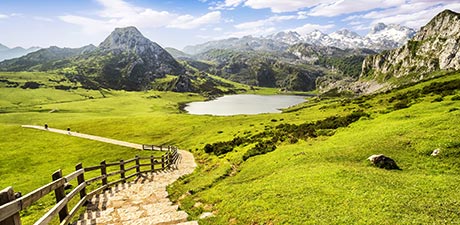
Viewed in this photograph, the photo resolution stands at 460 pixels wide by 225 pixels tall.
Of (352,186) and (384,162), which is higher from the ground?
(352,186)

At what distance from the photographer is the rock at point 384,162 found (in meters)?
20.9

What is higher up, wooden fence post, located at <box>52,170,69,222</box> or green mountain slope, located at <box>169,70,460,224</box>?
wooden fence post, located at <box>52,170,69,222</box>

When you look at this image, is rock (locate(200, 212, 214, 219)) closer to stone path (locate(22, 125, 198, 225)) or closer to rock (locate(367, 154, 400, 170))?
stone path (locate(22, 125, 198, 225))

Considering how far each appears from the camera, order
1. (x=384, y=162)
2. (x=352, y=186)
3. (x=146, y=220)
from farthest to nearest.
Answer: (x=384, y=162), (x=352, y=186), (x=146, y=220)

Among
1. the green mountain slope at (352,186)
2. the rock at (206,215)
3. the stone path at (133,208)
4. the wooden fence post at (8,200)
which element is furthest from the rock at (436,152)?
the wooden fence post at (8,200)

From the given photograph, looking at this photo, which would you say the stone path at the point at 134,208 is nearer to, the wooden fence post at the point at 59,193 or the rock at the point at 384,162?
the wooden fence post at the point at 59,193

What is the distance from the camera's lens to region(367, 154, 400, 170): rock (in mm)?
20922

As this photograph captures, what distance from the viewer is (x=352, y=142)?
94.4 feet

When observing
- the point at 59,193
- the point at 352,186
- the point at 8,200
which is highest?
the point at 8,200

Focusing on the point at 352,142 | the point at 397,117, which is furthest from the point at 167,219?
the point at 397,117

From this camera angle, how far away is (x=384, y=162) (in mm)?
21359

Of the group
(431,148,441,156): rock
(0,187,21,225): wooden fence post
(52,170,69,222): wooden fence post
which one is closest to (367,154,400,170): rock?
(431,148,441,156): rock

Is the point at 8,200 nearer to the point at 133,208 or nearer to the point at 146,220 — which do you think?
the point at 146,220

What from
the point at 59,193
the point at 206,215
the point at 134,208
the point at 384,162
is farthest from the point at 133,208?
the point at 384,162
